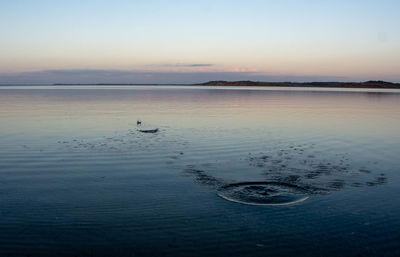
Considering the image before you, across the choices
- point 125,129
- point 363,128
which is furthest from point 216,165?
point 363,128

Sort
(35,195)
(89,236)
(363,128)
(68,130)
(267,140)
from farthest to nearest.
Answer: (363,128)
(68,130)
(267,140)
(35,195)
(89,236)

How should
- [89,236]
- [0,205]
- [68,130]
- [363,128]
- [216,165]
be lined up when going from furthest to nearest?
[363,128] < [68,130] < [216,165] < [0,205] < [89,236]

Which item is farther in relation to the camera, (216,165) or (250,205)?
(216,165)

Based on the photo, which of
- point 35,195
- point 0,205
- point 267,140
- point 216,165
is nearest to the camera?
point 0,205

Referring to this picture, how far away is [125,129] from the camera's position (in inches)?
859

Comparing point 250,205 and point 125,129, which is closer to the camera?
point 250,205

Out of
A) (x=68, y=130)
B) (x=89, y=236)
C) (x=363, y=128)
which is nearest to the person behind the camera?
(x=89, y=236)

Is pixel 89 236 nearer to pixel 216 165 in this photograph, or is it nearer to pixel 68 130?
pixel 216 165

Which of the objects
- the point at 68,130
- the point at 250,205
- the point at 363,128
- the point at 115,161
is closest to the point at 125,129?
the point at 68,130

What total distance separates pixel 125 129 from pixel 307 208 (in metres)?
15.2

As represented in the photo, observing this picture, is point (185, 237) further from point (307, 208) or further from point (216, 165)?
point (216, 165)

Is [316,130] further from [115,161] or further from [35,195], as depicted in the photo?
[35,195]

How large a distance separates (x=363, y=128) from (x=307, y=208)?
1685cm

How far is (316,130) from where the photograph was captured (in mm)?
22156
